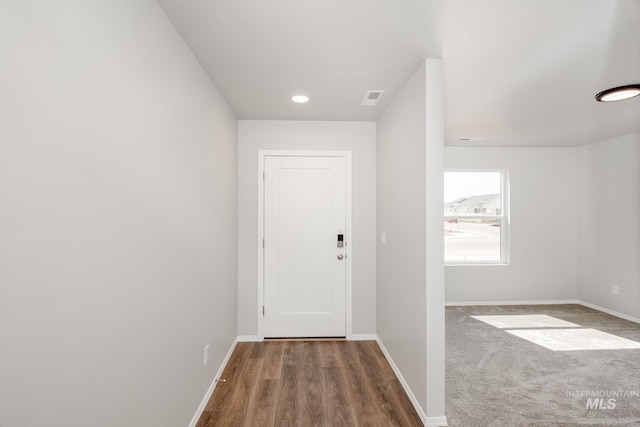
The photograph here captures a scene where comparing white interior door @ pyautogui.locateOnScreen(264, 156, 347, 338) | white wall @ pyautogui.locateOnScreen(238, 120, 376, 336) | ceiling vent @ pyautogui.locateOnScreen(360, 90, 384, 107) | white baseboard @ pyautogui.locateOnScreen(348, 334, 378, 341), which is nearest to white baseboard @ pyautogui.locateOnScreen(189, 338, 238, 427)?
white wall @ pyautogui.locateOnScreen(238, 120, 376, 336)

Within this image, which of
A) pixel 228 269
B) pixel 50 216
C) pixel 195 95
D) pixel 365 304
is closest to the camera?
pixel 50 216

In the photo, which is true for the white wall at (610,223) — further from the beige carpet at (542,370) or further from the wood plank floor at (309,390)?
the wood plank floor at (309,390)

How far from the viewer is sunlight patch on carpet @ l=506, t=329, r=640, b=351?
346cm

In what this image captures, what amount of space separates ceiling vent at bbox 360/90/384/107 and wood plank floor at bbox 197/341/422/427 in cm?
242

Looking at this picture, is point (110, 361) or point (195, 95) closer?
point (110, 361)

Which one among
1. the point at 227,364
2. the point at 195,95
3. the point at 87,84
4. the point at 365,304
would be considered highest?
the point at 195,95

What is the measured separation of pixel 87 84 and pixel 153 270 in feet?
2.83

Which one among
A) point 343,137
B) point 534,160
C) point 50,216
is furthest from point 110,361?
point 534,160

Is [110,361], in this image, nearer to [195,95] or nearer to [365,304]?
[195,95]

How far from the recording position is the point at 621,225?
4.54 metres

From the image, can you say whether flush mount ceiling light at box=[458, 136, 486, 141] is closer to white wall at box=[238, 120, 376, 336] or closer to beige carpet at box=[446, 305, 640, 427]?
white wall at box=[238, 120, 376, 336]

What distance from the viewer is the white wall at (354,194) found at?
3643 mm

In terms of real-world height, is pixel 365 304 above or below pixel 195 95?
below

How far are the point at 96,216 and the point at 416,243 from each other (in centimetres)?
194
